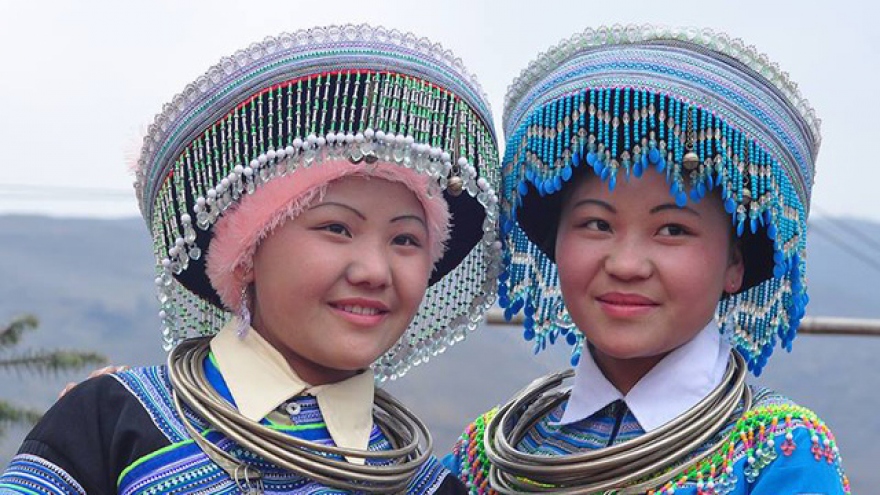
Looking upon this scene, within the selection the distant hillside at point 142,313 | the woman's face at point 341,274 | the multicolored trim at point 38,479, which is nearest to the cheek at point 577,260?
the woman's face at point 341,274

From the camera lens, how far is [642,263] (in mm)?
2893

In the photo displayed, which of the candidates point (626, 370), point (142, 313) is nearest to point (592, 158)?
point (626, 370)

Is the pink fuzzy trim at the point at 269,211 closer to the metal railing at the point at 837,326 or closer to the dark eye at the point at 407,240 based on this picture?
the dark eye at the point at 407,240

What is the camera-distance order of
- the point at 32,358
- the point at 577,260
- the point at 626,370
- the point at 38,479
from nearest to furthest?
1. the point at 38,479
2. the point at 577,260
3. the point at 626,370
4. the point at 32,358

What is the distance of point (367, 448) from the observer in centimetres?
290

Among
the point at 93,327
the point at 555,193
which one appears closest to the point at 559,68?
the point at 555,193

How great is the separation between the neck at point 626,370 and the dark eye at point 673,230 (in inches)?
12.6

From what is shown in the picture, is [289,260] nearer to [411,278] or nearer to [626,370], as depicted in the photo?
[411,278]

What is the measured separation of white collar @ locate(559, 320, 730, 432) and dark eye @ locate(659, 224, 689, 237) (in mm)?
268

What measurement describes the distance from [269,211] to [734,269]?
3.57ft

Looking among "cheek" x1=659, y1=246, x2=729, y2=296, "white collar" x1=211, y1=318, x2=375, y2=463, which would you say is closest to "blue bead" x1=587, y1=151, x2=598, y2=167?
"cheek" x1=659, y1=246, x2=729, y2=296

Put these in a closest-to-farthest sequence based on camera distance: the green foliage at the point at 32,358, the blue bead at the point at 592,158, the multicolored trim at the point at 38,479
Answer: the multicolored trim at the point at 38,479 < the blue bead at the point at 592,158 < the green foliage at the point at 32,358

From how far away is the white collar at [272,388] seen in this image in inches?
111

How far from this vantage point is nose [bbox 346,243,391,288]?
9.11ft
